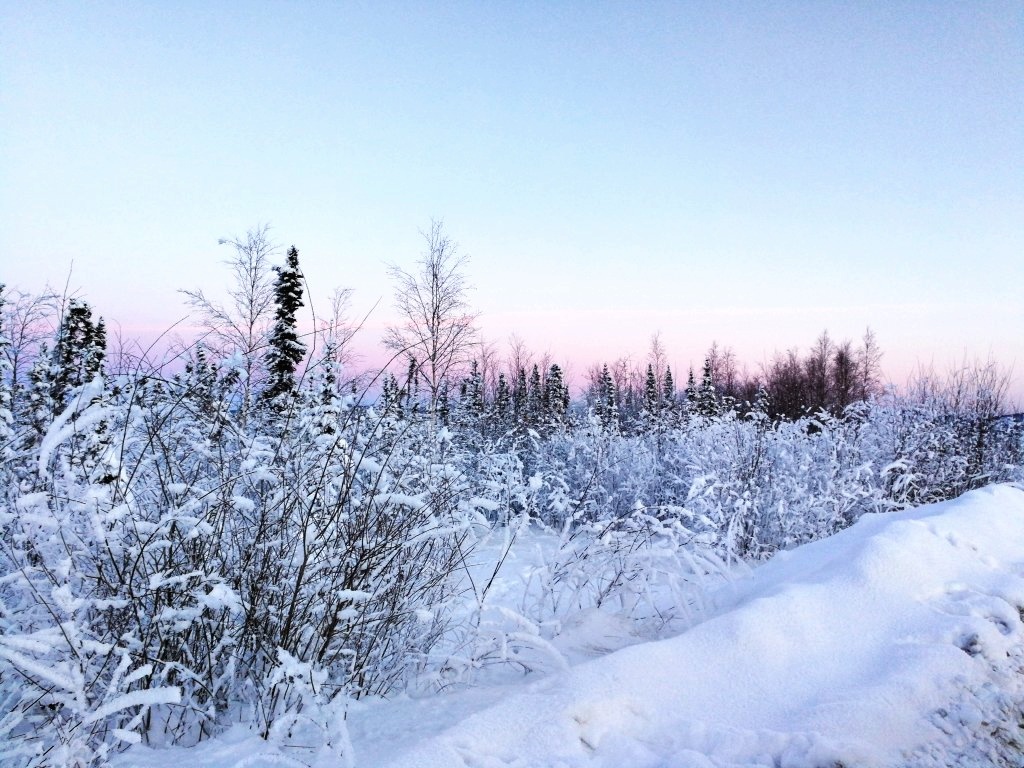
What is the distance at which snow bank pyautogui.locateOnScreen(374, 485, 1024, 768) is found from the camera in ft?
5.75

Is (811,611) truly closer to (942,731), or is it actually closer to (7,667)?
(942,731)

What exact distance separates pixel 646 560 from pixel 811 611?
1.20 meters

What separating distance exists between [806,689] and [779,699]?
0.46 feet

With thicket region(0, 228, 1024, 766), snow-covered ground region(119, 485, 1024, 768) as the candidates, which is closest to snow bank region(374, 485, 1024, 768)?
snow-covered ground region(119, 485, 1024, 768)

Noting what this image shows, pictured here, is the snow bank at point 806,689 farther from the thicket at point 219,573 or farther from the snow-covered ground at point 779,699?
the thicket at point 219,573

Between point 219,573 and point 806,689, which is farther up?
point 219,573

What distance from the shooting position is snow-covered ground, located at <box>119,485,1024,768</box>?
1756mm

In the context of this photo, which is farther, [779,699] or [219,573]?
[219,573]

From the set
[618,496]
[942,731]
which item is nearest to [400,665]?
[942,731]

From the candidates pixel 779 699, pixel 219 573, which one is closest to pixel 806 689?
pixel 779 699

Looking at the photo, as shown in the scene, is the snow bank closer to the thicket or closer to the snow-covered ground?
the snow-covered ground

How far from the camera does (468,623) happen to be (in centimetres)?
316

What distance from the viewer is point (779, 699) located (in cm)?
202

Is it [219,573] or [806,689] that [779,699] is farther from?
[219,573]
